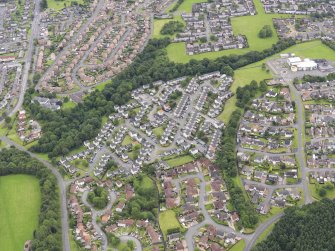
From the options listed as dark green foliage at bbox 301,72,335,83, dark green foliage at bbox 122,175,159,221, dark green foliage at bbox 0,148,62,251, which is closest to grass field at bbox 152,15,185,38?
dark green foliage at bbox 301,72,335,83

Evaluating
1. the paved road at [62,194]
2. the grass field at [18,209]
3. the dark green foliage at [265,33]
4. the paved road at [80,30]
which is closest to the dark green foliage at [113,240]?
the paved road at [62,194]

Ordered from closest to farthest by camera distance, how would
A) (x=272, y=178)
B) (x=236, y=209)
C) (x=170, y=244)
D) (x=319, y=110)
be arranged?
(x=170, y=244) < (x=236, y=209) < (x=272, y=178) < (x=319, y=110)

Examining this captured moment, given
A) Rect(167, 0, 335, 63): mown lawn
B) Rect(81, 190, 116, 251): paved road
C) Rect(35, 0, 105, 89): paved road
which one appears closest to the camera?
Rect(81, 190, 116, 251): paved road

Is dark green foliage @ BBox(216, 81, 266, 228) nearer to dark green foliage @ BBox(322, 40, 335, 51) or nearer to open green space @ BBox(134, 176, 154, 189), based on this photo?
open green space @ BBox(134, 176, 154, 189)

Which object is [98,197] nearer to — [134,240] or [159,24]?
[134,240]

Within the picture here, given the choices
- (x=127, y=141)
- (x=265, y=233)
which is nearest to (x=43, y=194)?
(x=127, y=141)

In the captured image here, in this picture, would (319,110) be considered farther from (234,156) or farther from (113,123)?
(113,123)

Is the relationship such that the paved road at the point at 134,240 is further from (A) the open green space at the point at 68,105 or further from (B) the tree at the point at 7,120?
(B) the tree at the point at 7,120

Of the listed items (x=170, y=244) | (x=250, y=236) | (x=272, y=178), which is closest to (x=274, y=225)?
(x=250, y=236)
